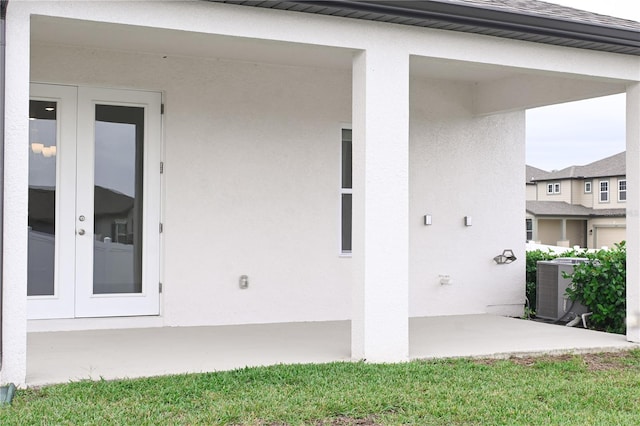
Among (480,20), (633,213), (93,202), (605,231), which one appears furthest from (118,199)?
(605,231)

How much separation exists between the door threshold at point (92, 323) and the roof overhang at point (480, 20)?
13.5 feet

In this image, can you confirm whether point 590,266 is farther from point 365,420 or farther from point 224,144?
point 365,420

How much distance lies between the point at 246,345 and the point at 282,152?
2.83 meters

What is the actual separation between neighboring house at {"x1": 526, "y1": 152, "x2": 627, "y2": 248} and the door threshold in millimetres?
43737

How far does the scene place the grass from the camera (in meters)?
5.10

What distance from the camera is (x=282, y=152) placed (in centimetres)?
953

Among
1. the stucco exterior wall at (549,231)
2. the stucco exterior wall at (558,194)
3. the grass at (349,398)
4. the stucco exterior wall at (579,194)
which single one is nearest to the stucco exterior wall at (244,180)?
the grass at (349,398)

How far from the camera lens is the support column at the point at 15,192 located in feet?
18.5

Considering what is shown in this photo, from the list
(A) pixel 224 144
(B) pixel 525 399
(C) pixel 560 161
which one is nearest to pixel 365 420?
(B) pixel 525 399

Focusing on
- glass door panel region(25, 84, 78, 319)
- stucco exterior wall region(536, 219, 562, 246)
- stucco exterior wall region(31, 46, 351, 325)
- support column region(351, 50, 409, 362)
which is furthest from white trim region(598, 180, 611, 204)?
glass door panel region(25, 84, 78, 319)

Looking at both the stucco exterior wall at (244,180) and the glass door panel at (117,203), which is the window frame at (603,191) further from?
the glass door panel at (117,203)

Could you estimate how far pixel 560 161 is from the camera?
202ft

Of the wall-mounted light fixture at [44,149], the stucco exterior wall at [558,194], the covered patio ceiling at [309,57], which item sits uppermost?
the stucco exterior wall at [558,194]

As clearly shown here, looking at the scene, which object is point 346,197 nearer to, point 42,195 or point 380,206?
point 380,206
